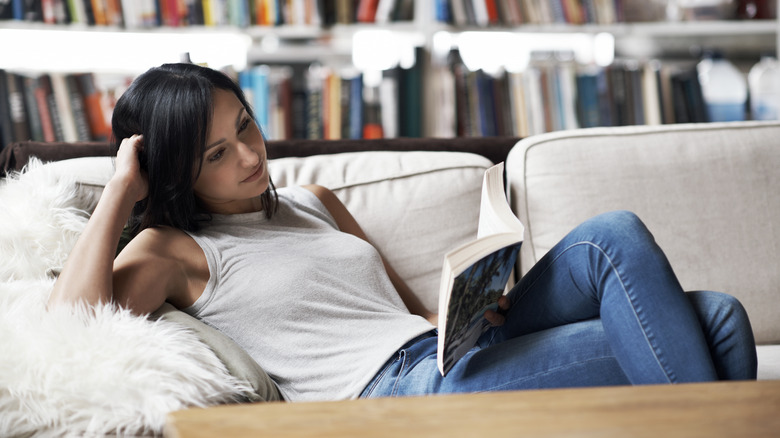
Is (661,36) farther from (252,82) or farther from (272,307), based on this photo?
(272,307)

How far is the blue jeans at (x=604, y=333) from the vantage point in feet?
2.91

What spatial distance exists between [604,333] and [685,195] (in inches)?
22.4

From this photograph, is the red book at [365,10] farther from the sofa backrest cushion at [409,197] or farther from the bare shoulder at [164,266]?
the bare shoulder at [164,266]

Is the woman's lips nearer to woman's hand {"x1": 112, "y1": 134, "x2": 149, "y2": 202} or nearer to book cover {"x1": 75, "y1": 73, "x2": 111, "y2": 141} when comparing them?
woman's hand {"x1": 112, "y1": 134, "x2": 149, "y2": 202}

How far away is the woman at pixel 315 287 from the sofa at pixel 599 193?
0.18m

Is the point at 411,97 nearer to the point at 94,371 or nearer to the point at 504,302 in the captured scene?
the point at 504,302

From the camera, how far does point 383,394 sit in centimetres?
100

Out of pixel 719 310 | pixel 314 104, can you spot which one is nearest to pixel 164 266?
pixel 719 310

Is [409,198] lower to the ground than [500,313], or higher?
higher

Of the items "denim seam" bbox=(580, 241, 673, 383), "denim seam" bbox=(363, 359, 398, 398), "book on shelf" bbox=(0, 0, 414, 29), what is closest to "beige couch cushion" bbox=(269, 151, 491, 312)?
"denim seam" bbox=(363, 359, 398, 398)

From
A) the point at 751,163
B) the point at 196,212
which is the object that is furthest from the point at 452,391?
the point at 751,163

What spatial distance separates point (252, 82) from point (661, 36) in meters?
1.38

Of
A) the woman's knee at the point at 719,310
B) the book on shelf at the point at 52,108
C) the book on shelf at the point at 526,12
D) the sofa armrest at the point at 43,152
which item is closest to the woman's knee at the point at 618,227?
the woman's knee at the point at 719,310

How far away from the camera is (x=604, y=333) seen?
38.6 inches
